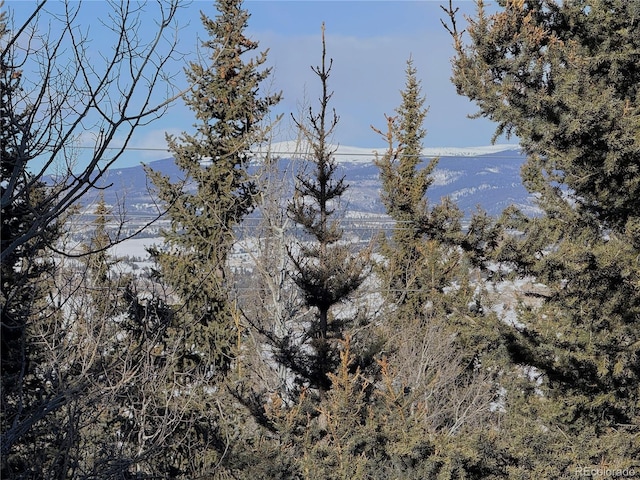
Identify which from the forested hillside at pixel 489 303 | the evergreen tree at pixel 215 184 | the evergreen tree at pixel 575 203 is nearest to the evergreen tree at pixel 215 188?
the evergreen tree at pixel 215 184

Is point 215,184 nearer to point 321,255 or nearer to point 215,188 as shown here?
point 215,188

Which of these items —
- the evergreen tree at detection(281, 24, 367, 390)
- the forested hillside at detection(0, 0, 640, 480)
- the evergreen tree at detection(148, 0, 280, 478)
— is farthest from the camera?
the evergreen tree at detection(148, 0, 280, 478)

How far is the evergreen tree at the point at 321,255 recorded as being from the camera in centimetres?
1057

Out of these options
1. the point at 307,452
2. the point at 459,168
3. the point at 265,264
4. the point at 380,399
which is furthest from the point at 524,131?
the point at 459,168

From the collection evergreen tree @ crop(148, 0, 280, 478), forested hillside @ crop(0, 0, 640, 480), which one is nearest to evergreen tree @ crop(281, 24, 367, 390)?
forested hillside @ crop(0, 0, 640, 480)

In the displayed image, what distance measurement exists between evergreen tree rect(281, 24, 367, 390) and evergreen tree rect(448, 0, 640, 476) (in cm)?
306

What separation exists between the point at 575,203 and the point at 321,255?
159 inches

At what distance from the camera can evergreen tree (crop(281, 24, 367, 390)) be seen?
1057 cm

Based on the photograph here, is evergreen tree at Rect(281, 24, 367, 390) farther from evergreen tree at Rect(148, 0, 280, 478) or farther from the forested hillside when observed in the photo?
evergreen tree at Rect(148, 0, 280, 478)

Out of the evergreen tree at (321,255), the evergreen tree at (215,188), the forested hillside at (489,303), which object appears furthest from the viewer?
the evergreen tree at (215,188)

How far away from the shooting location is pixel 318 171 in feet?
35.3

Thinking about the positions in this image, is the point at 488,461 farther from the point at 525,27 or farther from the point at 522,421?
the point at 525,27

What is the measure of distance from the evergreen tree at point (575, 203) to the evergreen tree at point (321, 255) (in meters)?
3.06

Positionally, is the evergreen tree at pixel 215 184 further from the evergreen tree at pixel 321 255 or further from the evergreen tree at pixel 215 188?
the evergreen tree at pixel 321 255
